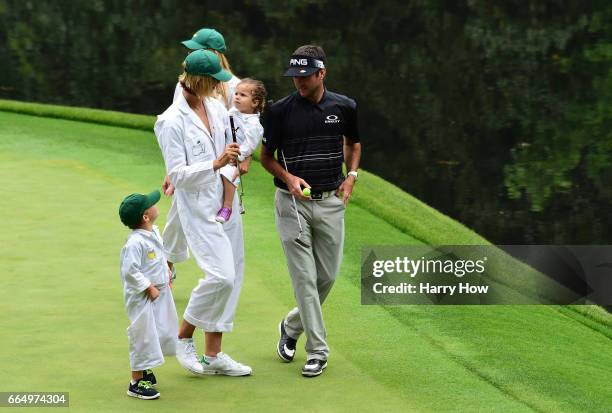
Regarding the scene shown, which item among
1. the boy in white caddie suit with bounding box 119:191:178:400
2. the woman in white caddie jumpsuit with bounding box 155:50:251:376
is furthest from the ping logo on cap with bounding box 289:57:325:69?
the boy in white caddie suit with bounding box 119:191:178:400

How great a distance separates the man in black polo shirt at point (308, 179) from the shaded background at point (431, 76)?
5130 millimetres

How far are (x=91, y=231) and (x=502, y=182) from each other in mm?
5962

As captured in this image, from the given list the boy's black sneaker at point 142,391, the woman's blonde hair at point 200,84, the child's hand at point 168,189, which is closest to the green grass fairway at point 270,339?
the boy's black sneaker at point 142,391

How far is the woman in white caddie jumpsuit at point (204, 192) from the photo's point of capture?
6309mm

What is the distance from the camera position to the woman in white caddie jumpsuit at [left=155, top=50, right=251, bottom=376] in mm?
6309

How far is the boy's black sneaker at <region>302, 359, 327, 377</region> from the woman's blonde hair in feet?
4.70

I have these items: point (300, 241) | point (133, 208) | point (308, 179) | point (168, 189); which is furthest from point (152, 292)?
point (168, 189)

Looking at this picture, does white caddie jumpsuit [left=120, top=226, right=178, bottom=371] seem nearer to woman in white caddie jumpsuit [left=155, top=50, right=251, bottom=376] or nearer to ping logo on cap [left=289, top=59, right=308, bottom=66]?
woman in white caddie jumpsuit [left=155, top=50, right=251, bottom=376]

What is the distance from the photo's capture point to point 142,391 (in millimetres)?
6137

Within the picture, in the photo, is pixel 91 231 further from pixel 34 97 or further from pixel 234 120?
pixel 34 97

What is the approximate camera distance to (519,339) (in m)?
7.34

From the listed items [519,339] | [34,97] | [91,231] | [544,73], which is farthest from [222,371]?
[544,73]

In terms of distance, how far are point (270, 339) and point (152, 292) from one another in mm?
1088

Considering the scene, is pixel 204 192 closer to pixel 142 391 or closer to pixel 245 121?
pixel 245 121
